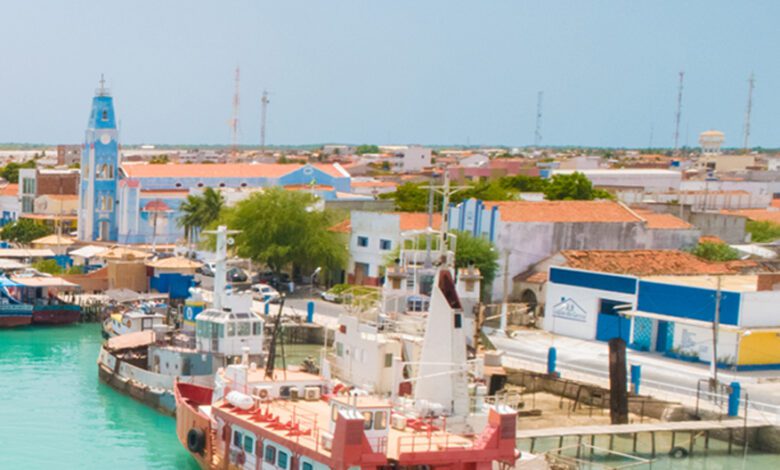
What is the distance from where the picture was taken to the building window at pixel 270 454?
2356 centimetres

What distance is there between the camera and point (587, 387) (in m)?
34.4

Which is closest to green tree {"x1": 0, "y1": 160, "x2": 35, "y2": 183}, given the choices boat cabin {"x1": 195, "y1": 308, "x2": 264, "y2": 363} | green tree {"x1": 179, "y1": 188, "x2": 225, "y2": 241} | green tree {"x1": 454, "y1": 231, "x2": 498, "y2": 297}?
green tree {"x1": 179, "y1": 188, "x2": 225, "y2": 241}

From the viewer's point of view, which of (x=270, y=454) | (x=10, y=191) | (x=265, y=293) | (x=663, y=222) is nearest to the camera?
(x=270, y=454)

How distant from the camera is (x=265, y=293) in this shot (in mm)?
52875

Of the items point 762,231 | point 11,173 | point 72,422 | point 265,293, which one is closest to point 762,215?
point 762,231

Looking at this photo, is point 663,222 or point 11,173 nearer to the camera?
point 663,222

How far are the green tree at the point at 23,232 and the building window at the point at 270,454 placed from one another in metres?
52.7

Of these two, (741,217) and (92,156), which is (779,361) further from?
(92,156)

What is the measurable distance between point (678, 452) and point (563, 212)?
24.0 m

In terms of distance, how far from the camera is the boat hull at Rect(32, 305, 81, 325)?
1992 inches

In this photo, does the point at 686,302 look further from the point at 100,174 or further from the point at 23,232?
the point at 23,232

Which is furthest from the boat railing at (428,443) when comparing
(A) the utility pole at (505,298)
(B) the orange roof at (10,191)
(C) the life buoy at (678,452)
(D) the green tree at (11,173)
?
(D) the green tree at (11,173)

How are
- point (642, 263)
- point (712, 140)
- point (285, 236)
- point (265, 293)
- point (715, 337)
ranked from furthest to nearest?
point (712, 140) → point (285, 236) → point (265, 293) → point (642, 263) → point (715, 337)

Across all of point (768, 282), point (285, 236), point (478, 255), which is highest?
point (768, 282)
